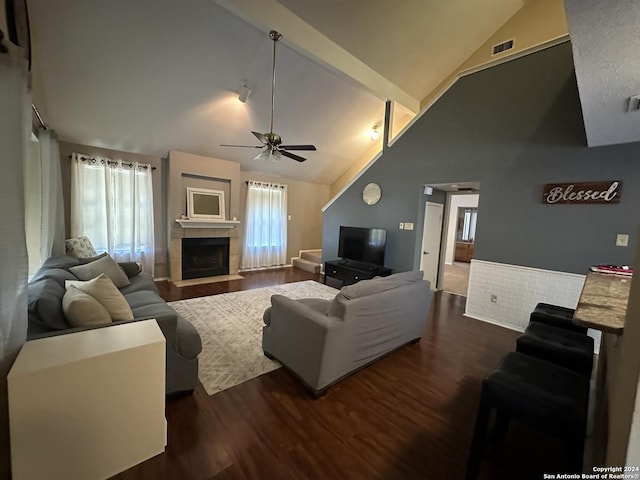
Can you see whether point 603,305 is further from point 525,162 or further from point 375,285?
point 525,162

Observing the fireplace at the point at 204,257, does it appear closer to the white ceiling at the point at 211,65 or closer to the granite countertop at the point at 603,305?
the white ceiling at the point at 211,65

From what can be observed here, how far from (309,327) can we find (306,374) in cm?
43

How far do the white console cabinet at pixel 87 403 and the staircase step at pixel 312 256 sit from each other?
5567 mm

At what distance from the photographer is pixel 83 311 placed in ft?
5.66

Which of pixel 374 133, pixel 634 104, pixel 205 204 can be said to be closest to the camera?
pixel 634 104

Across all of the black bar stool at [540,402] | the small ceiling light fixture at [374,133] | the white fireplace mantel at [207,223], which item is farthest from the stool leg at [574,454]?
the small ceiling light fixture at [374,133]

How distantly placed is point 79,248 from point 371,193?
17.2 feet

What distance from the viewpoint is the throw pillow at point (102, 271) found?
2988 millimetres

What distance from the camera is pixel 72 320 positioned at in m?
1.70

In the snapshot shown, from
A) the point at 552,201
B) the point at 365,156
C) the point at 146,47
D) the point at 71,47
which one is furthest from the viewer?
→ the point at 365,156

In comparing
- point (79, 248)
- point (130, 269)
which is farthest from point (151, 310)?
point (79, 248)

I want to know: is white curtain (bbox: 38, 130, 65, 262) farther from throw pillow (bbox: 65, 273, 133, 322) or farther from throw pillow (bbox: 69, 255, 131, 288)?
throw pillow (bbox: 65, 273, 133, 322)

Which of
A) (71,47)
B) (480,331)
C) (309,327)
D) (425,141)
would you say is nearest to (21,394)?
(309,327)

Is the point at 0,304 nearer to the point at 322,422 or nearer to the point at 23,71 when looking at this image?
the point at 23,71
